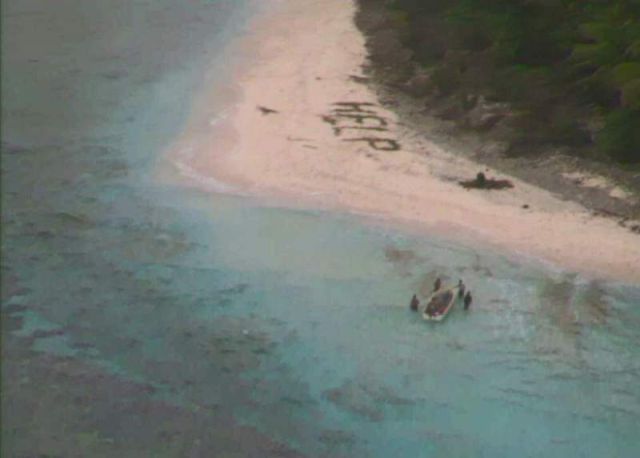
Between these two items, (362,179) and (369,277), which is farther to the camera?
(362,179)

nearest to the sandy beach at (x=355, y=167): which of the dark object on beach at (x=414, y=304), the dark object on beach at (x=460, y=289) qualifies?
the dark object on beach at (x=460, y=289)

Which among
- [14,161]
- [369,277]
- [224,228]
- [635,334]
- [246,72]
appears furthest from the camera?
[246,72]

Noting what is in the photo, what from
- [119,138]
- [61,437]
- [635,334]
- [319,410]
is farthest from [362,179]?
[61,437]

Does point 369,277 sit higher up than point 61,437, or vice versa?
point 61,437

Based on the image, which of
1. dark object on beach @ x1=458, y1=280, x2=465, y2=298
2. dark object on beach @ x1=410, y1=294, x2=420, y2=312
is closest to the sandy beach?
dark object on beach @ x1=458, y1=280, x2=465, y2=298

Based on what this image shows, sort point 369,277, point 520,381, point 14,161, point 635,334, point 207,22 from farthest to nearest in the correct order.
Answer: point 207,22 < point 14,161 < point 369,277 < point 635,334 < point 520,381

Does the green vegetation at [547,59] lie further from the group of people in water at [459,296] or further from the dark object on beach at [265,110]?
the group of people in water at [459,296]

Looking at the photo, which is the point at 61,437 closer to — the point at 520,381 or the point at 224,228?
the point at 520,381

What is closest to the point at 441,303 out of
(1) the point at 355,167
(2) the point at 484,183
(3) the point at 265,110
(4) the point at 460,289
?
(4) the point at 460,289

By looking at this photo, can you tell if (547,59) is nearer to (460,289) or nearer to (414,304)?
(460,289)
